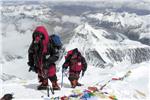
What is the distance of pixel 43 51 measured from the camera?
53.1ft

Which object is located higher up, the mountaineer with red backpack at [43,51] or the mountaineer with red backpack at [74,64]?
the mountaineer with red backpack at [43,51]

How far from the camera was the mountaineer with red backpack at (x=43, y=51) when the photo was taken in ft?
52.6

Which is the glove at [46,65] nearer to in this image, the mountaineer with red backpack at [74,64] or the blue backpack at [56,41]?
the blue backpack at [56,41]

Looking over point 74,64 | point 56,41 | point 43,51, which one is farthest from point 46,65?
point 74,64

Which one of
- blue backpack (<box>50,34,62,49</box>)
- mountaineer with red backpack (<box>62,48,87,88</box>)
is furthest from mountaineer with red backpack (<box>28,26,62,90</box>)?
mountaineer with red backpack (<box>62,48,87,88</box>)

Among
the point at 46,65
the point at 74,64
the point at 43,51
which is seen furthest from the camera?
the point at 74,64

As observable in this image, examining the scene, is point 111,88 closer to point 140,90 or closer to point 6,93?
point 140,90

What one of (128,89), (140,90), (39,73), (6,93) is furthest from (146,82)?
(6,93)

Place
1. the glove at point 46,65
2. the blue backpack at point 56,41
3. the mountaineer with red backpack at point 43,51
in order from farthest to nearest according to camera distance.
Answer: the glove at point 46,65 < the blue backpack at point 56,41 < the mountaineer with red backpack at point 43,51

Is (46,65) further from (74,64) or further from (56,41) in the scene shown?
(74,64)

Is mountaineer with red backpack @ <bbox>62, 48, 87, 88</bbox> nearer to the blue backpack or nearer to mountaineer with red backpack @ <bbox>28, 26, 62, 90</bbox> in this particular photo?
mountaineer with red backpack @ <bbox>28, 26, 62, 90</bbox>

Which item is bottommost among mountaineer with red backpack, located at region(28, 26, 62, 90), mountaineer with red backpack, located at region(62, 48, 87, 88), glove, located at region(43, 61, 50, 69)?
mountaineer with red backpack, located at region(62, 48, 87, 88)

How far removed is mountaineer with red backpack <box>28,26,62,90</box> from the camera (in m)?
16.0

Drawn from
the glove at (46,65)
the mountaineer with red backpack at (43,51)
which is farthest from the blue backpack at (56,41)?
the glove at (46,65)
